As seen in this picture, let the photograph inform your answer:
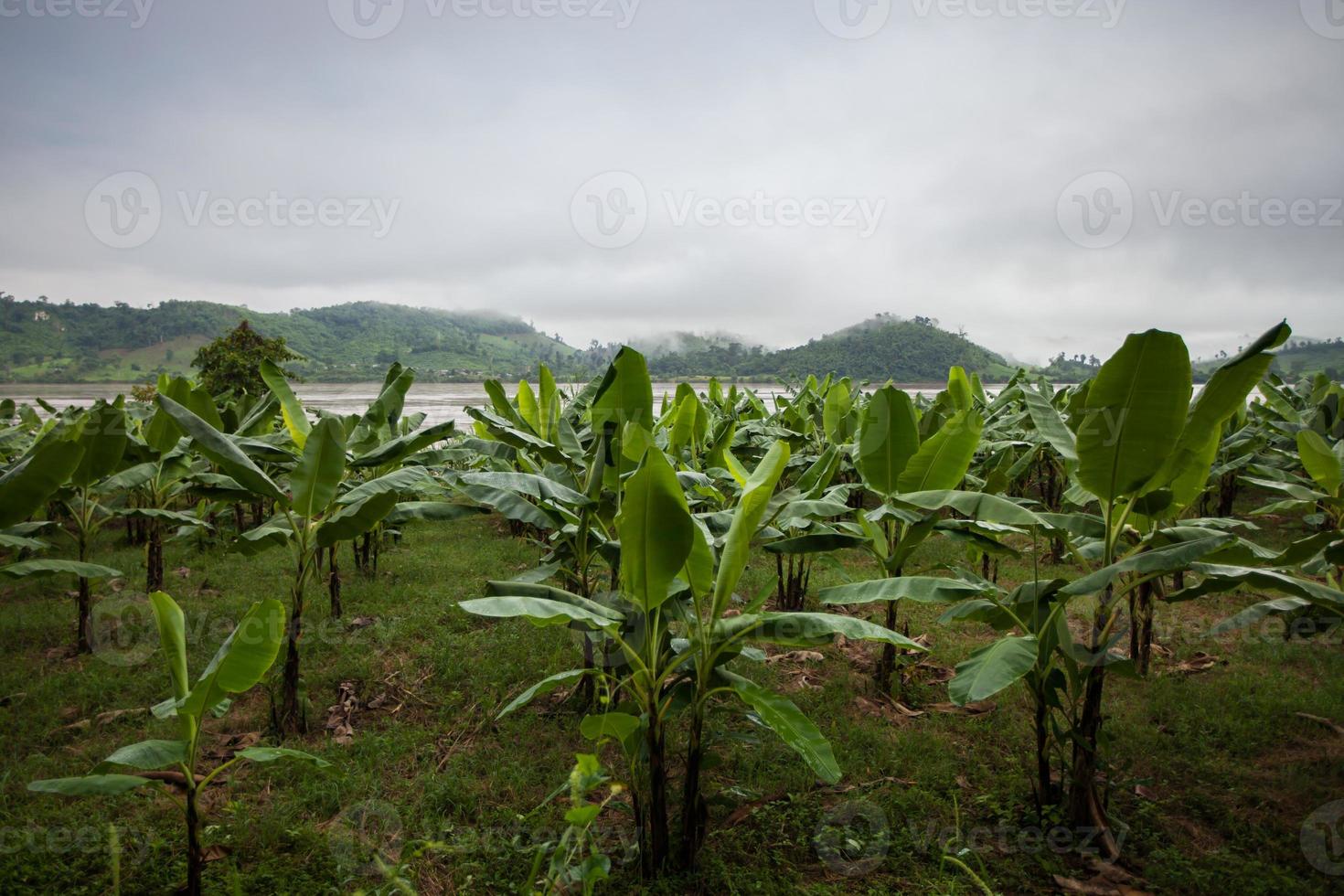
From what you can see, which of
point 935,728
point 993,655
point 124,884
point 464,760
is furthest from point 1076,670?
point 124,884

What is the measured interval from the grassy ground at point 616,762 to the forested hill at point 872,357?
20.6m

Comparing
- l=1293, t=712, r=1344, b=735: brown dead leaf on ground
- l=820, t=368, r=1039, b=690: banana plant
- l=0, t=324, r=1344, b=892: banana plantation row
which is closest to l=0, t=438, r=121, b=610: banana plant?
l=0, t=324, r=1344, b=892: banana plantation row

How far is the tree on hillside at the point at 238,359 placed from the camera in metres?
11.9

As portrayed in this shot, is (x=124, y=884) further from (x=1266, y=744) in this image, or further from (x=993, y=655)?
(x=1266, y=744)

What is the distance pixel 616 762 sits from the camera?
9.48 ft

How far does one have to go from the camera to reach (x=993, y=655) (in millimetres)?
1966

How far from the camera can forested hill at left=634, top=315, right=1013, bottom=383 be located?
25453mm

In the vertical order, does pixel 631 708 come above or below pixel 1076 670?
below

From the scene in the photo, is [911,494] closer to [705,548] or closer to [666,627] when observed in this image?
[705,548]

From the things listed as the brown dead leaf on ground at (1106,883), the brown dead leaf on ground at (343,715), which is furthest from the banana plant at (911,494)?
the brown dead leaf on ground at (343,715)

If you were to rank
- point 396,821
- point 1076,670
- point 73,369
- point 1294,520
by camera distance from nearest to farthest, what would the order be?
point 1076,670, point 396,821, point 1294,520, point 73,369

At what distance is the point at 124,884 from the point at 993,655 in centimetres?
295

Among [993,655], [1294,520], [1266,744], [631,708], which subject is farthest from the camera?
[1294,520]

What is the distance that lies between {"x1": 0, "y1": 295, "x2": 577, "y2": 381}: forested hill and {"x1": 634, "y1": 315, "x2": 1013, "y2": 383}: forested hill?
932 centimetres
